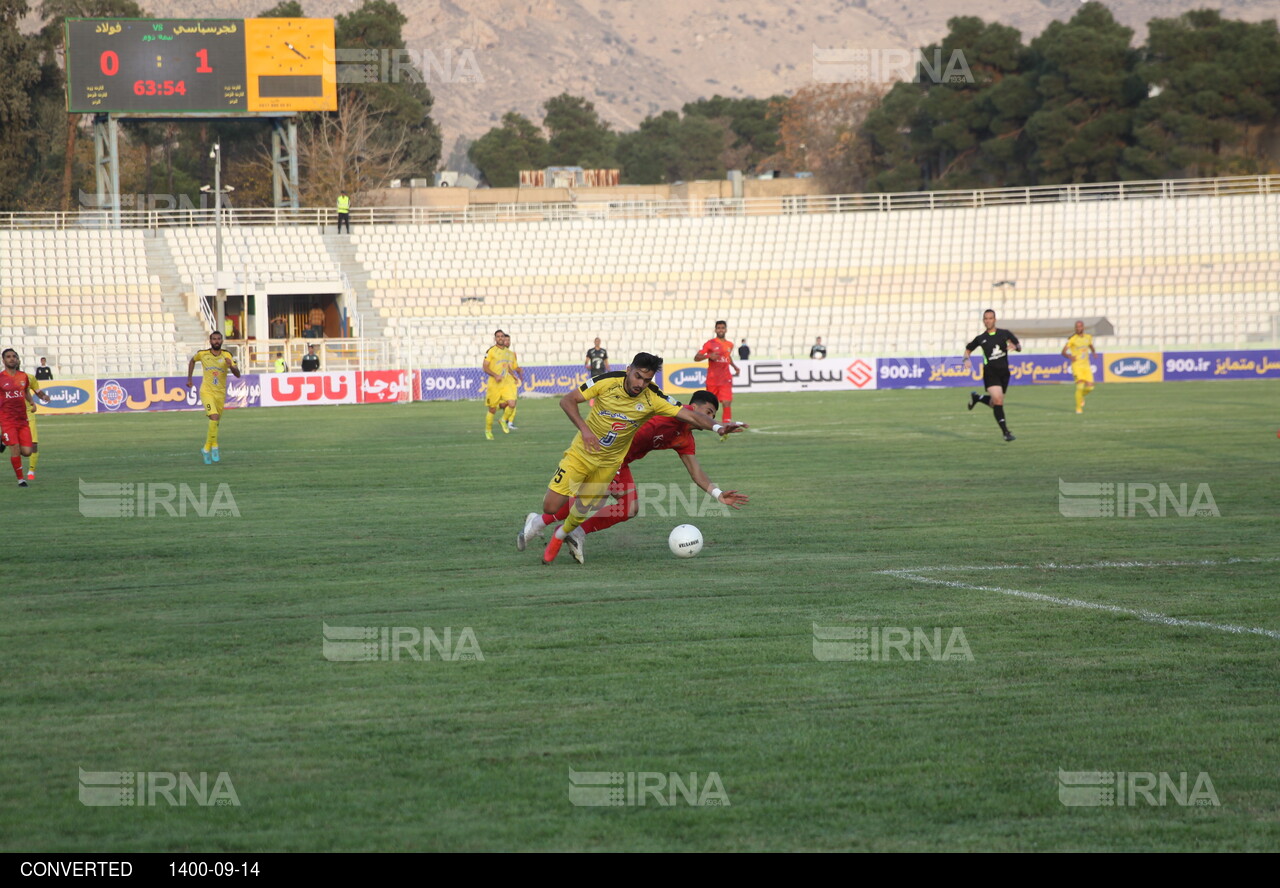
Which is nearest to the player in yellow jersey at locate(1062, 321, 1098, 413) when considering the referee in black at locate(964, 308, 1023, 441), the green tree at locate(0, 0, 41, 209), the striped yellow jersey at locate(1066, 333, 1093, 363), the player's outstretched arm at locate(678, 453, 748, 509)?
the striped yellow jersey at locate(1066, 333, 1093, 363)

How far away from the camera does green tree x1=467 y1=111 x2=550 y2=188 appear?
366 feet

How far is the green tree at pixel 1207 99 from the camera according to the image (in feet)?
204

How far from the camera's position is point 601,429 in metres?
10.9

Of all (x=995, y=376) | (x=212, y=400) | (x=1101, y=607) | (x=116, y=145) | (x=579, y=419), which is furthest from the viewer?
(x=116, y=145)

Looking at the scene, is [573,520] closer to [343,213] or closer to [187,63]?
[343,213]

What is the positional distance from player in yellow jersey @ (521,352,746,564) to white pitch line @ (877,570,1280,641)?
2138 mm

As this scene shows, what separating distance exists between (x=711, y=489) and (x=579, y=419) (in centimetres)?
123

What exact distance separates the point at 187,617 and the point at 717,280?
4294 cm

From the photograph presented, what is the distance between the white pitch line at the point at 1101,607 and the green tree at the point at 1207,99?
2282 inches

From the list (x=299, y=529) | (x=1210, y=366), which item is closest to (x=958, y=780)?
Answer: (x=299, y=529)

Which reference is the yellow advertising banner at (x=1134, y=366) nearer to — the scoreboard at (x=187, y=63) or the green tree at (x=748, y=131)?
the scoreboard at (x=187, y=63)

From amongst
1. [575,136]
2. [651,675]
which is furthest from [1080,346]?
[575,136]

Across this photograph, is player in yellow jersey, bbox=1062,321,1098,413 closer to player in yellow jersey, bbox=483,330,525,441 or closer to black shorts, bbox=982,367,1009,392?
black shorts, bbox=982,367,1009,392

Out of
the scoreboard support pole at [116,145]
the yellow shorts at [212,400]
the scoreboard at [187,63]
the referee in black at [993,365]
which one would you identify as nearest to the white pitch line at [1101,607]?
the referee in black at [993,365]
